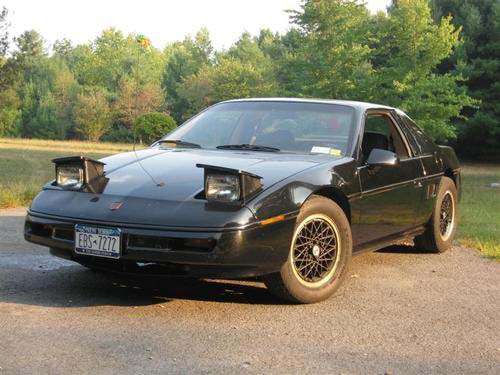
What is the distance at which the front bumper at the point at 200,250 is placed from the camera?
4.04 metres

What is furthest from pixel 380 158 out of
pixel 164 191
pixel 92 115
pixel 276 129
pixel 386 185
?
pixel 92 115

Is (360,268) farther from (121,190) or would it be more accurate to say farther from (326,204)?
(121,190)

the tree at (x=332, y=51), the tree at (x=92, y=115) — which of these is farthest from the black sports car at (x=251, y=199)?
the tree at (x=92, y=115)

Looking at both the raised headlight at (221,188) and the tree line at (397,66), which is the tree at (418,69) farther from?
the raised headlight at (221,188)

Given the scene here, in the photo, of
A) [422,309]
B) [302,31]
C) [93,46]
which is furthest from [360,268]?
[93,46]

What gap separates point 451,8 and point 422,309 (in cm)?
3723

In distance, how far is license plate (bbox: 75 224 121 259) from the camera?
4145mm

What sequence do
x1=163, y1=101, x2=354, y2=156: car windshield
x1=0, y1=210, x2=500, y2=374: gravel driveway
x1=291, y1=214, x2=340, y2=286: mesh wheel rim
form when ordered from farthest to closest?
1. x1=163, y1=101, x2=354, y2=156: car windshield
2. x1=291, y1=214, x2=340, y2=286: mesh wheel rim
3. x1=0, y1=210, x2=500, y2=374: gravel driveway

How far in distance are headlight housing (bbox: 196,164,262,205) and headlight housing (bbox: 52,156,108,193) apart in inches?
30.6

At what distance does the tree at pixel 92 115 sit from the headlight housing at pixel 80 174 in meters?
69.8

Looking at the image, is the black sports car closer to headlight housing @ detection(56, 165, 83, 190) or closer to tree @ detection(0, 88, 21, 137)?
headlight housing @ detection(56, 165, 83, 190)

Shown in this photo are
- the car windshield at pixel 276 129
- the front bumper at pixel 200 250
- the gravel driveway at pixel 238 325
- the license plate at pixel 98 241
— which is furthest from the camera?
the car windshield at pixel 276 129

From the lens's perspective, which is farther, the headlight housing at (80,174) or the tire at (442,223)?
the tire at (442,223)

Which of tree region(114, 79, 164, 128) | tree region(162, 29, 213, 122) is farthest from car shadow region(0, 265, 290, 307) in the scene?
tree region(162, 29, 213, 122)
